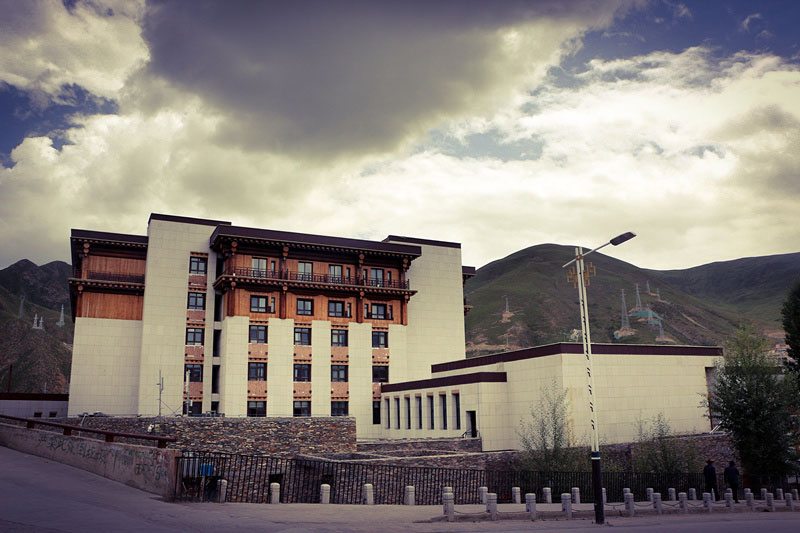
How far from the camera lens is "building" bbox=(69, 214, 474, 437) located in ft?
182

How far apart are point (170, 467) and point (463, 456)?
24077mm

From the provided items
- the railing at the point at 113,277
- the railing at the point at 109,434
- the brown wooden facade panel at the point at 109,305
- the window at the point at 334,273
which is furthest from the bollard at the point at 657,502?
the railing at the point at 113,277

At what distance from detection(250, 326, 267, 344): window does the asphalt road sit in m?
32.0

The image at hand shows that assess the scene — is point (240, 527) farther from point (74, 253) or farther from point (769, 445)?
point (74, 253)

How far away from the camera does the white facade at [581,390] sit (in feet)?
144

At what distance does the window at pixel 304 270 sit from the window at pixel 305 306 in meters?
2.21

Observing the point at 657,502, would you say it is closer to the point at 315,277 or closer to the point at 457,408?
the point at 457,408

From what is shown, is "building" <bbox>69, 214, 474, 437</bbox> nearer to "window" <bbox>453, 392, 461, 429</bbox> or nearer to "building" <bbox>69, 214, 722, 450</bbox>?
"building" <bbox>69, 214, 722, 450</bbox>

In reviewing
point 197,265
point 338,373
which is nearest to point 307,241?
point 197,265

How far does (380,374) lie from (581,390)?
24.3m

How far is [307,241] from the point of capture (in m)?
60.4

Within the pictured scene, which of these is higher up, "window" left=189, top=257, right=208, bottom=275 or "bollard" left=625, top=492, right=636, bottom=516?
"window" left=189, top=257, right=208, bottom=275

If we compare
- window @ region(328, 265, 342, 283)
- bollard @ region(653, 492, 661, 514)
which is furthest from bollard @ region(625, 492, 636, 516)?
A: window @ region(328, 265, 342, 283)

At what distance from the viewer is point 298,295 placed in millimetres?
60406
